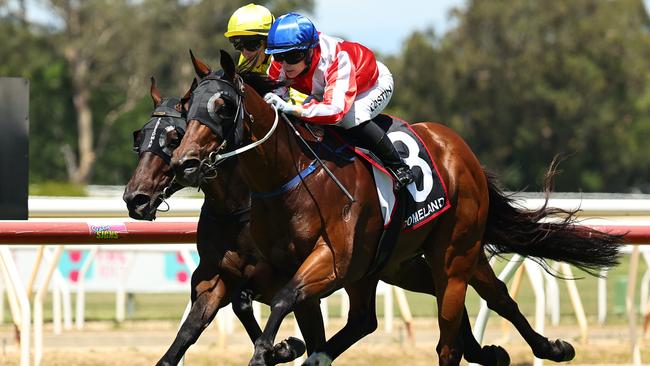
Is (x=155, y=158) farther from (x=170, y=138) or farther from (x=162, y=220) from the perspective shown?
(x=162, y=220)

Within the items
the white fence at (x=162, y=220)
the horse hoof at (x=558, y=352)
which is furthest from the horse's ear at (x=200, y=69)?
the horse hoof at (x=558, y=352)

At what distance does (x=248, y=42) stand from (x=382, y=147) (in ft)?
2.97

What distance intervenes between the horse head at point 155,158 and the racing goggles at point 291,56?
36cm

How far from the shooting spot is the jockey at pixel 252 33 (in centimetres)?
570

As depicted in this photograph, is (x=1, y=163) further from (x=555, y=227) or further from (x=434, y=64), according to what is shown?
(x=434, y=64)

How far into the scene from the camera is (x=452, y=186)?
5.75 m

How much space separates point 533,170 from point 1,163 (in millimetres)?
38243

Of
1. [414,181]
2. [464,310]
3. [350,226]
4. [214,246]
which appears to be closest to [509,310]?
[464,310]

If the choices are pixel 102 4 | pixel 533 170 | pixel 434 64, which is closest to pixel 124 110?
pixel 102 4

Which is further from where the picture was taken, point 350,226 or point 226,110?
point 350,226

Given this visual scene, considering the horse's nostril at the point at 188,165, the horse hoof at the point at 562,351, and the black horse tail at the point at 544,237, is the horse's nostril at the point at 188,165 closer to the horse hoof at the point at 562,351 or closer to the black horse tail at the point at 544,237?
the black horse tail at the point at 544,237

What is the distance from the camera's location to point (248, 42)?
226 inches

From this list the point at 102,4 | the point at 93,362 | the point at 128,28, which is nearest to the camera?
the point at 93,362

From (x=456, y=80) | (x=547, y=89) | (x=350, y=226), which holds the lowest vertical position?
(x=456, y=80)
